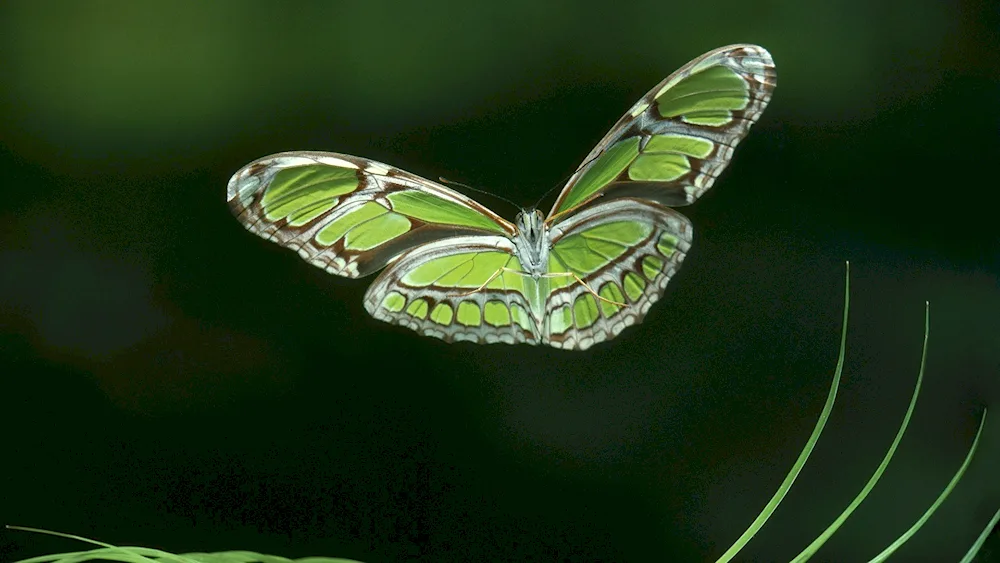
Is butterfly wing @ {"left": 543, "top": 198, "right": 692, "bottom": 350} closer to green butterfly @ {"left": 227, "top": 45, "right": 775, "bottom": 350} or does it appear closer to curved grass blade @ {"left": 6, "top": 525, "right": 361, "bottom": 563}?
green butterfly @ {"left": 227, "top": 45, "right": 775, "bottom": 350}

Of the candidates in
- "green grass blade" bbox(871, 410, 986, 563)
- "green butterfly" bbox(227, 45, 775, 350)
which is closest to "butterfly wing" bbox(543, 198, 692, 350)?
"green butterfly" bbox(227, 45, 775, 350)

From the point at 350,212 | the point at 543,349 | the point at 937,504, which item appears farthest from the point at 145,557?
the point at 543,349

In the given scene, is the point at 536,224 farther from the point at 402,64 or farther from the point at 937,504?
the point at 402,64

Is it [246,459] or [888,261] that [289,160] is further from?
[888,261]

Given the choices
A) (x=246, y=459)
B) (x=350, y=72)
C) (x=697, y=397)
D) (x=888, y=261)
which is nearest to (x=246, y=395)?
(x=246, y=459)

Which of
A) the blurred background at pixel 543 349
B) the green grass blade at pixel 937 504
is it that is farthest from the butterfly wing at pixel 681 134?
the blurred background at pixel 543 349

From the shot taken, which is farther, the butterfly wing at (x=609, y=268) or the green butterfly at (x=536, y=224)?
the butterfly wing at (x=609, y=268)

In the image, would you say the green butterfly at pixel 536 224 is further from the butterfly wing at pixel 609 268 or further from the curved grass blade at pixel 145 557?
the curved grass blade at pixel 145 557
